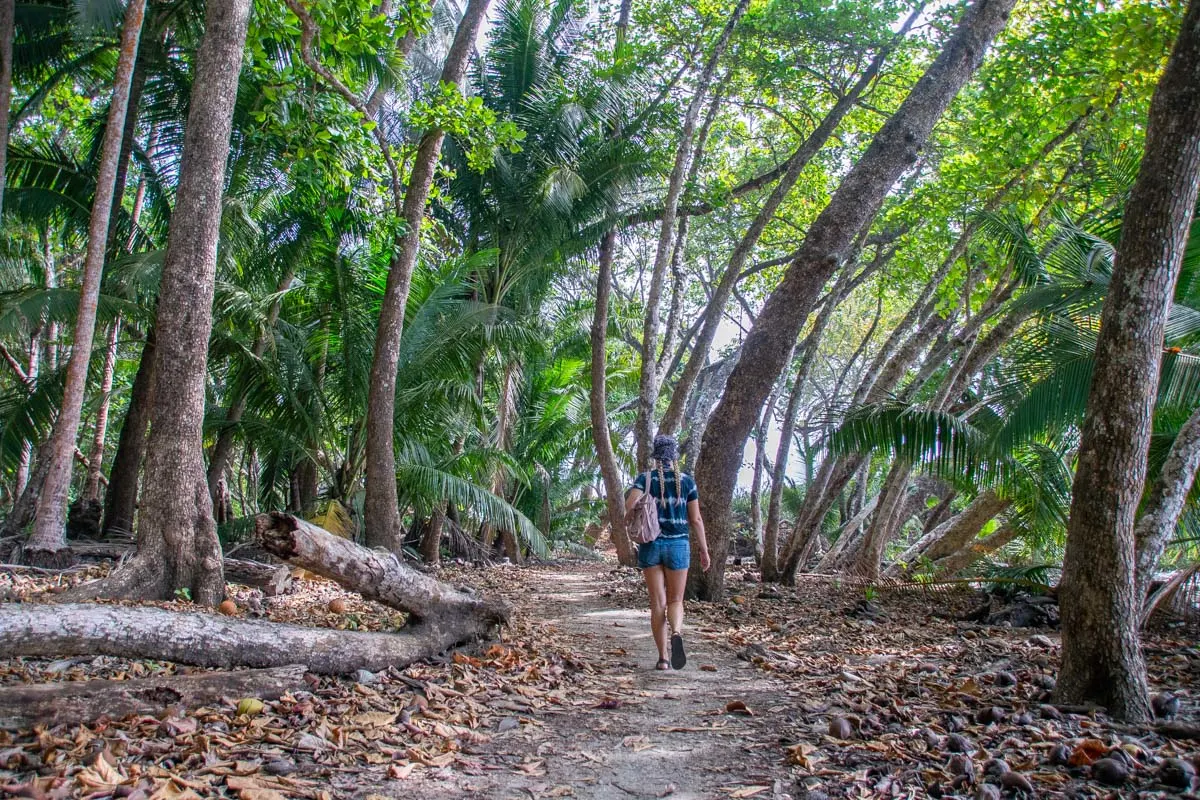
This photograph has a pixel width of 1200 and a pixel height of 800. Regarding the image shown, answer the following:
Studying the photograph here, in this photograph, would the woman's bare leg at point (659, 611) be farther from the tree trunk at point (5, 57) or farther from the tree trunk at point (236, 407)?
the tree trunk at point (5, 57)

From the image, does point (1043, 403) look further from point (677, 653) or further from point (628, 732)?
point (628, 732)

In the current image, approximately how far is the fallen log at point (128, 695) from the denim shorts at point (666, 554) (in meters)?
2.57

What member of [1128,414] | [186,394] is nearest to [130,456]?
[186,394]

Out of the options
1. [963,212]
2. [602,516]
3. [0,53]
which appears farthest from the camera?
[602,516]

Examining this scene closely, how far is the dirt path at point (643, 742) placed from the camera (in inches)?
130

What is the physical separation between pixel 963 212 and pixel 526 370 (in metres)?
9.27

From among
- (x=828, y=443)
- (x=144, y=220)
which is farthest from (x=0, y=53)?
(x=828, y=443)

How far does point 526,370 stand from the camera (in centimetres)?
1752

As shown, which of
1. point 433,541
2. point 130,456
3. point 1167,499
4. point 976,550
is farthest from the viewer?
point 433,541

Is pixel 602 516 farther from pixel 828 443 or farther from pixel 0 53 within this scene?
pixel 0 53

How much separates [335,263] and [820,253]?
717cm

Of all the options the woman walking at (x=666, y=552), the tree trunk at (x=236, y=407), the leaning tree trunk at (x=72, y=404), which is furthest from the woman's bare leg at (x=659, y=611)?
the tree trunk at (x=236, y=407)

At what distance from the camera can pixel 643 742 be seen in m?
3.93

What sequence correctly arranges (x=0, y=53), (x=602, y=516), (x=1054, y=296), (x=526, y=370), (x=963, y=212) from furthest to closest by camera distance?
(x=602, y=516) → (x=526, y=370) → (x=963, y=212) → (x=0, y=53) → (x=1054, y=296)
